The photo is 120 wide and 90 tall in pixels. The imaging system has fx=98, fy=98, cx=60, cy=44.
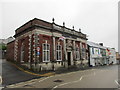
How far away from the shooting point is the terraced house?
52.0ft

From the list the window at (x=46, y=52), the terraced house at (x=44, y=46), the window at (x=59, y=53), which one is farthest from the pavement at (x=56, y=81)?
the window at (x=59, y=53)

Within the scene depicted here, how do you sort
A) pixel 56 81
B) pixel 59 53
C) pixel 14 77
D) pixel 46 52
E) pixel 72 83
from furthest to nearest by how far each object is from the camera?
pixel 59 53, pixel 46 52, pixel 14 77, pixel 56 81, pixel 72 83

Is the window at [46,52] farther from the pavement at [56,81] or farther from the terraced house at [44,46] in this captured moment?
the pavement at [56,81]

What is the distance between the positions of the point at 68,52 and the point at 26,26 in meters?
10.3

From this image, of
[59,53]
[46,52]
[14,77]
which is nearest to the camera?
[14,77]

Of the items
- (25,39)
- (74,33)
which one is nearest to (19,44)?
(25,39)

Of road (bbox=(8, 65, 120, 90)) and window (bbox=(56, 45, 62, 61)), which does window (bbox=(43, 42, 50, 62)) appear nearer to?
window (bbox=(56, 45, 62, 61))

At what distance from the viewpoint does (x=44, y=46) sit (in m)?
17.0

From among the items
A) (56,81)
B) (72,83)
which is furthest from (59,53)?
(72,83)

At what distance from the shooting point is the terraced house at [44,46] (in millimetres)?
15852

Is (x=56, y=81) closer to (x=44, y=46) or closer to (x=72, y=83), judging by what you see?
(x=72, y=83)

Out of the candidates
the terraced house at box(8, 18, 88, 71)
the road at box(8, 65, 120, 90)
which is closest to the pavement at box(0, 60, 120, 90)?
the road at box(8, 65, 120, 90)

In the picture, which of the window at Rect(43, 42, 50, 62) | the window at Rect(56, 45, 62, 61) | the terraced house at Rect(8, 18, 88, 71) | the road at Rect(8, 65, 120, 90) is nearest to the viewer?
the road at Rect(8, 65, 120, 90)

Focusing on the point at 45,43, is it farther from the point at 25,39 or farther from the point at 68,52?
the point at 68,52
